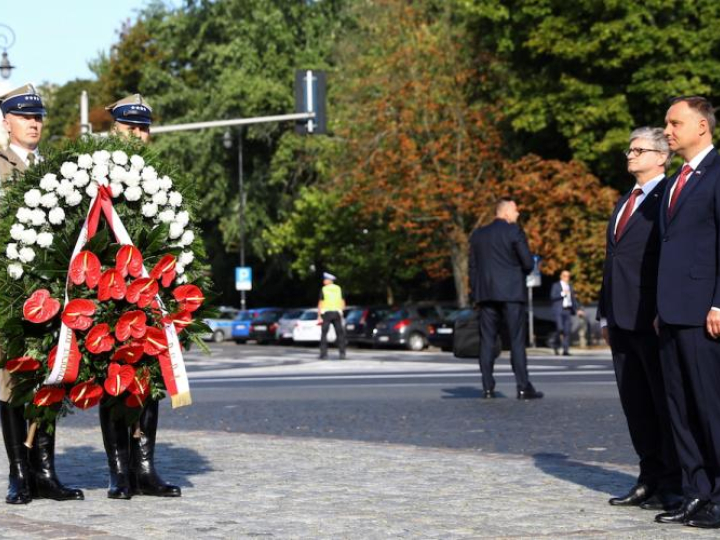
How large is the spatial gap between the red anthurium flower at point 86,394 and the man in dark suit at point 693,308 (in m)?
2.97

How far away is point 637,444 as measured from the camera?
806 centimetres

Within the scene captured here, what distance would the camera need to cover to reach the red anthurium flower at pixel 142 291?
7871 mm

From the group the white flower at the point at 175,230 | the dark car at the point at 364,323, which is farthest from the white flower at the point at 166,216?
the dark car at the point at 364,323

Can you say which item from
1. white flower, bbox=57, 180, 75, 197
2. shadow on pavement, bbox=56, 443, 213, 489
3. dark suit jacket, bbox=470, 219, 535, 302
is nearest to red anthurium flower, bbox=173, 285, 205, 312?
white flower, bbox=57, 180, 75, 197

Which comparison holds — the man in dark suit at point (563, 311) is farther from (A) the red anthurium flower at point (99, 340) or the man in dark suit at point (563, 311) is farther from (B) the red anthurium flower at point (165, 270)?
(A) the red anthurium flower at point (99, 340)

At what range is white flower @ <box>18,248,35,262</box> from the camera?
311 inches

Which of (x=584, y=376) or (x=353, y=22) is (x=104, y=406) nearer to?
(x=584, y=376)

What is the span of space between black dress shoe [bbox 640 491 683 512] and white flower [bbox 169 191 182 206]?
10.0 feet

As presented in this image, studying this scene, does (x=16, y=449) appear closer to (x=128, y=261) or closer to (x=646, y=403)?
(x=128, y=261)

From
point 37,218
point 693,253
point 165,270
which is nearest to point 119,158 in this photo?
Result: point 37,218

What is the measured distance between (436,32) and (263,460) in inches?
1557

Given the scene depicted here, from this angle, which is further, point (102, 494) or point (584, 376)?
point (584, 376)

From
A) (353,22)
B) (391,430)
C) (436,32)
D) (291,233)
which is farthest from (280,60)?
(391,430)

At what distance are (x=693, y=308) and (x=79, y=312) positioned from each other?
3.14 m
